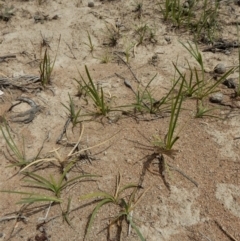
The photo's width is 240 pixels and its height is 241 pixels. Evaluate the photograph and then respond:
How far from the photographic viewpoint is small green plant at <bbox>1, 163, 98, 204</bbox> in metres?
1.43

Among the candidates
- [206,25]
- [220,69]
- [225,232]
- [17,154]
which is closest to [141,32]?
[206,25]

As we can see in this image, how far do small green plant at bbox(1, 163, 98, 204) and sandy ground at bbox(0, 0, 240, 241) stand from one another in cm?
3

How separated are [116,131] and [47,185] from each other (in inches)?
20.8

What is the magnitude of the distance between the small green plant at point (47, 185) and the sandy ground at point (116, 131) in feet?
0.11

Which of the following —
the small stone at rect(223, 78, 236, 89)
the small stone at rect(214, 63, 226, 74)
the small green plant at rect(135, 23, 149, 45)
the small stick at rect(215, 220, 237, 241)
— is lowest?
the small stick at rect(215, 220, 237, 241)

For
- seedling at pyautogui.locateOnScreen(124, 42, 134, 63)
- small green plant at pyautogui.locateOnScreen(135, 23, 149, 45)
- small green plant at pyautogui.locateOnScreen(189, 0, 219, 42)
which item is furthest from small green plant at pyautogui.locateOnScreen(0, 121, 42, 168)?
small green plant at pyautogui.locateOnScreen(189, 0, 219, 42)

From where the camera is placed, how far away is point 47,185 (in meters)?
1.49

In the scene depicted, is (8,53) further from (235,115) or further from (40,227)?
(235,115)

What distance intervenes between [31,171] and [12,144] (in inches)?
9.4

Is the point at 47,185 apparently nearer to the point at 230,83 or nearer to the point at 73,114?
the point at 73,114

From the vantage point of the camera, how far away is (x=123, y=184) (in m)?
1.56

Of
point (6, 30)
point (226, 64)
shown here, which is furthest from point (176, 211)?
point (6, 30)

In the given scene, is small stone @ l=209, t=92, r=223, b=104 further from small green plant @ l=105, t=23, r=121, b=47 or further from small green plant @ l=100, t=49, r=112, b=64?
small green plant @ l=105, t=23, r=121, b=47

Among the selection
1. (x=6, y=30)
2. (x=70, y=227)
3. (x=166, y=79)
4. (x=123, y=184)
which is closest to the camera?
(x=70, y=227)
